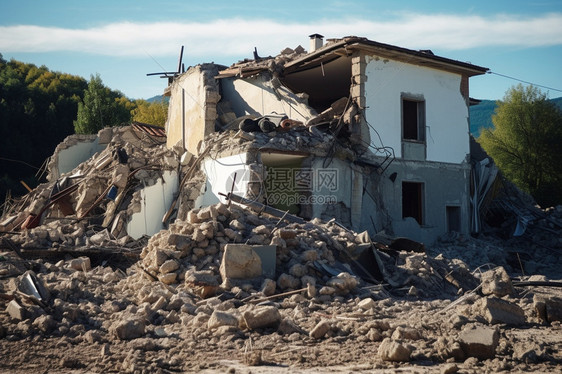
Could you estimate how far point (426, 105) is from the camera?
692 inches

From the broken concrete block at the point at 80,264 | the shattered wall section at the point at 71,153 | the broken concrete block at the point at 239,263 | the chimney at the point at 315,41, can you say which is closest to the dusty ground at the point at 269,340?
the broken concrete block at the point at 239,263

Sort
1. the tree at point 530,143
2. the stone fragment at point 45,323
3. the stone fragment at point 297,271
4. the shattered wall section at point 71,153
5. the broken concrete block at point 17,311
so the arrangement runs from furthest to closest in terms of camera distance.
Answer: the tree at point 530,143, the shattered wall section at point 71,153, the stone fragment at point 297,271, the broken concrete block at point 17,311, the stone fragment at point 45,323

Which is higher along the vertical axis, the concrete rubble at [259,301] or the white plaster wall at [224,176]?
the white plaster wall at [224,176]

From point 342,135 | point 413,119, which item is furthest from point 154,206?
point 413,119

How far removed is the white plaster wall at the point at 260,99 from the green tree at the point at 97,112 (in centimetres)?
1883

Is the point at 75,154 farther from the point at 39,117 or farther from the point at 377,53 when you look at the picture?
the point at 39,117

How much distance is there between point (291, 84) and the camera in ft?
62.3

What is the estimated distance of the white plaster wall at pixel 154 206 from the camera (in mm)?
15641

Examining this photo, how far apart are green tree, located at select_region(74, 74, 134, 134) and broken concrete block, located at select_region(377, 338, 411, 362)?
103ft

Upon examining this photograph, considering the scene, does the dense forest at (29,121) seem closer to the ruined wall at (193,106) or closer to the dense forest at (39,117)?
the dense forest at (39,117)

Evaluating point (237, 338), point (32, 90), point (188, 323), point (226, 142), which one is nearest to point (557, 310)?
point (237, 338)

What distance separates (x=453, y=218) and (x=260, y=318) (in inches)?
488

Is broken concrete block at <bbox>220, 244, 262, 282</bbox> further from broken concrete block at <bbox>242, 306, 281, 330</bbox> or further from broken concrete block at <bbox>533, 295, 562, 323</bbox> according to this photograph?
broken concrete block at <bbox>533, 295, 562, 323</bbox>

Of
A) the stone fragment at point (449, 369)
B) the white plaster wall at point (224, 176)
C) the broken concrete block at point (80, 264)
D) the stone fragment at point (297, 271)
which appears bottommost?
the stone fragment at point (449, 369)
